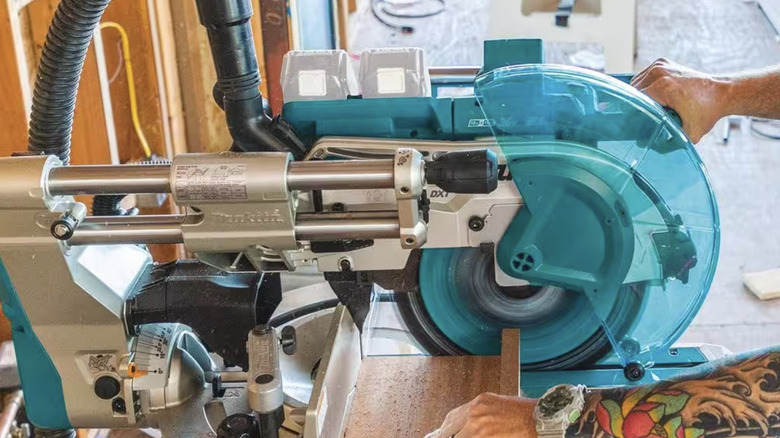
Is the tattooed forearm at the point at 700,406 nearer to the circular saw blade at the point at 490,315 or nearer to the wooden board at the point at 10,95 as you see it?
the circular saw blade at the point at 490,315

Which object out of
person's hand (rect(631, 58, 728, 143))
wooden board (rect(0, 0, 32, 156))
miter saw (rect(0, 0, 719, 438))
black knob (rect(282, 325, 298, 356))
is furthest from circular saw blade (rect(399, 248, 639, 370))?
wooden board (rect(0, 0, 32, 156))

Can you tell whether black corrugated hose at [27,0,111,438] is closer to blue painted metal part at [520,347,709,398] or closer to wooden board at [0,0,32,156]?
wooden board at [0,0,32,156]

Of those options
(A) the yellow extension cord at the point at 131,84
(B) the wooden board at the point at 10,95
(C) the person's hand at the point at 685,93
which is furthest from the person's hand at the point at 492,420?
(A) the yellow extension cord at the point at 131,84

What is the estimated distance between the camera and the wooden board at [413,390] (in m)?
1.65

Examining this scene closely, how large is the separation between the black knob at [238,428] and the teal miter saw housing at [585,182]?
1.30 feet

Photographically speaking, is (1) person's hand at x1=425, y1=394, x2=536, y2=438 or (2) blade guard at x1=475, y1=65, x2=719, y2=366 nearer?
(1) person's hand at x1=425, y1=394, x2=536, y2=438

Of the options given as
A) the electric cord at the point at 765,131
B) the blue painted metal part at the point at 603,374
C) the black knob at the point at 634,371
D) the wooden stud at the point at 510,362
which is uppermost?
the wooden stud at the point at 510,362

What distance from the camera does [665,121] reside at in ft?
5.28

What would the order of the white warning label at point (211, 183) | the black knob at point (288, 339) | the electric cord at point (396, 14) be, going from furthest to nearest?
the electric cord at point (396, 14)
the black knob at point (288, 339)
the white warning label at point (211, 183)

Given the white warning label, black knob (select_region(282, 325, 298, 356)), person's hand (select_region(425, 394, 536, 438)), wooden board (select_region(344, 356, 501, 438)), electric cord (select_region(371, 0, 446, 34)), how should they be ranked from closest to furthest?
the white warning label, person's hand (select_region(425, 394, 536, 438)), black knob (select_region(282, 325, 298, 356)), wooden board (select_region(344, 356, 501, 438)), electric cord (select_region(371, 0, 446, 34))

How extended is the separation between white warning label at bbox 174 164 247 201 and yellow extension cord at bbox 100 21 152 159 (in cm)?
178

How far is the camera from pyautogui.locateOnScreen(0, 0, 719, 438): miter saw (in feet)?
5.02

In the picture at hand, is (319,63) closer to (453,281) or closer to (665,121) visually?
(453,281)

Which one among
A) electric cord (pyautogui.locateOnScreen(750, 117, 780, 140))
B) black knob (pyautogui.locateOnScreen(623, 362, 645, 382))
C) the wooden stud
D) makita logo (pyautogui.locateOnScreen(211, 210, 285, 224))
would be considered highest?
makita logo (pyautogui.locateOnScreen(211, 210, 285, 224))
